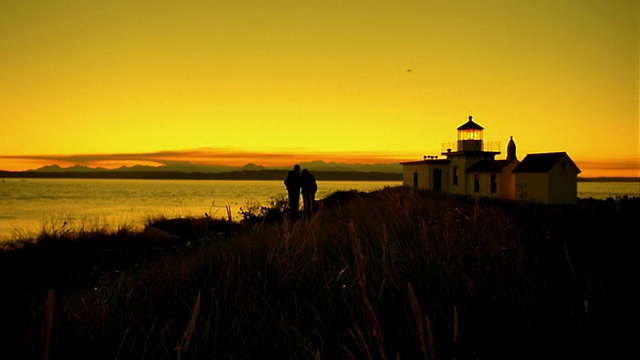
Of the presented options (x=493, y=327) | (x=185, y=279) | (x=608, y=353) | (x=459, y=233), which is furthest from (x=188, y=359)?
(x=459, y=233)

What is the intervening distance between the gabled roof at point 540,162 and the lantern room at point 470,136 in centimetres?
459

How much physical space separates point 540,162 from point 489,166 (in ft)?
15.0

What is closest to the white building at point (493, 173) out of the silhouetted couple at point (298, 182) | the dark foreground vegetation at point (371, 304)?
the silhouetted couple at point (298, 182)

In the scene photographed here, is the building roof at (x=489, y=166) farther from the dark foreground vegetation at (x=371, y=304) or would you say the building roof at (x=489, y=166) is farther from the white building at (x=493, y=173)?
the dark foreground vegetation at (x=371, y=304)

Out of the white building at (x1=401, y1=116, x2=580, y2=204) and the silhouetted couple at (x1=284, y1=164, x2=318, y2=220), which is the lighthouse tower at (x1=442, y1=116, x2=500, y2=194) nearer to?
the white building at (x1=401, y1=116, x2=580, y2=204)

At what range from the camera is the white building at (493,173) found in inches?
1414

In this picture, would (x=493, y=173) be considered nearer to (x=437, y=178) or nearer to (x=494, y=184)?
(x=494, y=184)

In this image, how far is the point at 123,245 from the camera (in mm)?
13297

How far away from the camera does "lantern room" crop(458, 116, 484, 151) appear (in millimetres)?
42875

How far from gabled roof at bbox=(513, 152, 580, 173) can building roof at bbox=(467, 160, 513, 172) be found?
1.47 m

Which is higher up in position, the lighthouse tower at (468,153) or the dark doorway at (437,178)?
the lighthouse tower at (468,153)

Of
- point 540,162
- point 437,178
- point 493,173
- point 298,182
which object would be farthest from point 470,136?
point 298,182

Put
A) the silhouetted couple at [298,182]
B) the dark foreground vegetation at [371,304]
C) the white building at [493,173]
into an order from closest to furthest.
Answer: the dark foreground vegetation at [371,304] < the silhouetted couple at [298,182] < the white building at [493,173]

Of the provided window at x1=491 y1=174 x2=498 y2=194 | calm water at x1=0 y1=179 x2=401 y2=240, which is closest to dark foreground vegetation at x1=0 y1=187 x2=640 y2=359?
calm water at x1=0 y1=179 x2=401 y2=240
